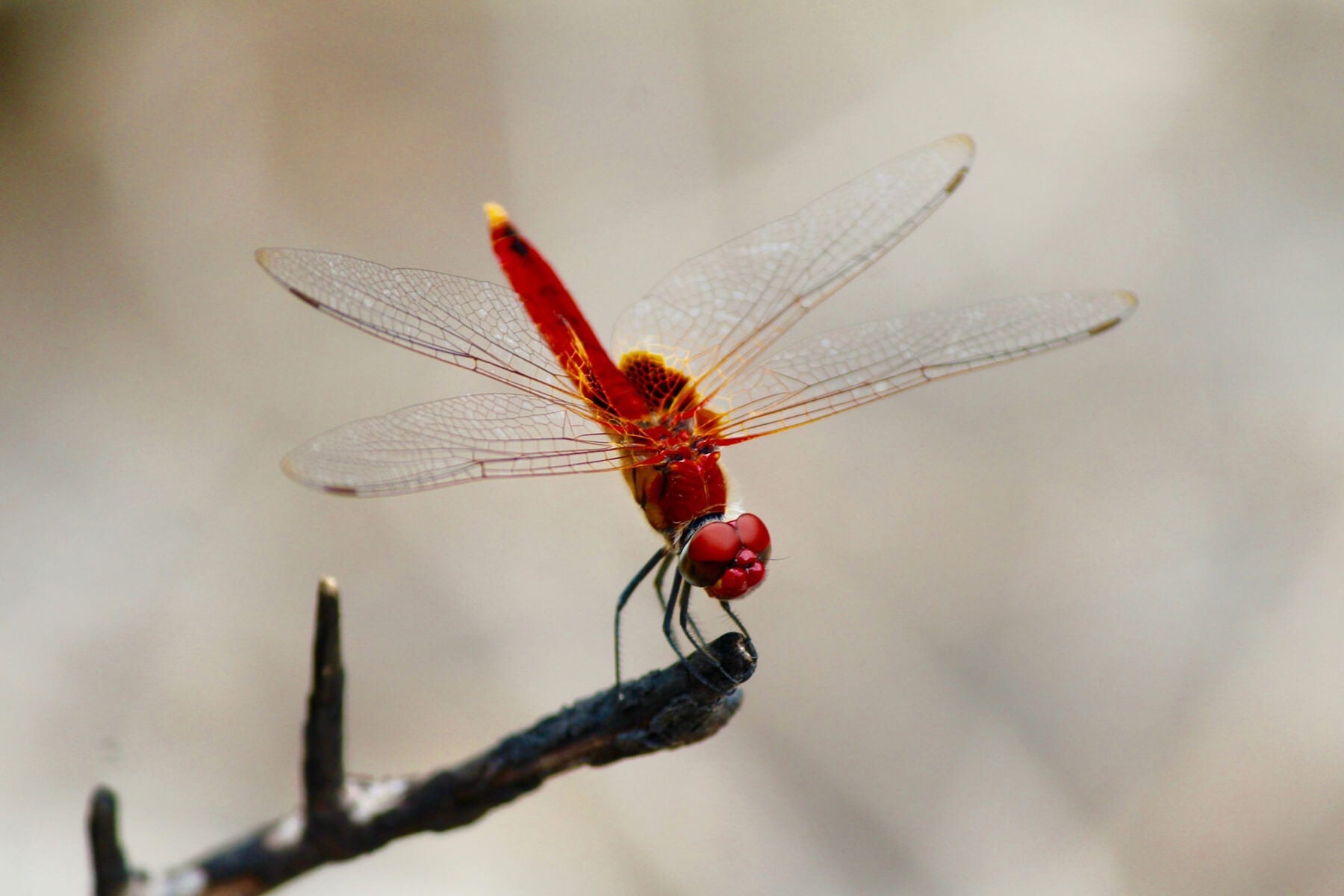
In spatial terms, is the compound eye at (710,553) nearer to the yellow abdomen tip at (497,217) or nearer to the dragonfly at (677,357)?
the dragonfly at (677,357)

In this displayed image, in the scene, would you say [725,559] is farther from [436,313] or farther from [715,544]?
[436,313]

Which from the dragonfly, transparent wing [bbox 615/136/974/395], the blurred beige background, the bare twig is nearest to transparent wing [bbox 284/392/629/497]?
the dragonfly

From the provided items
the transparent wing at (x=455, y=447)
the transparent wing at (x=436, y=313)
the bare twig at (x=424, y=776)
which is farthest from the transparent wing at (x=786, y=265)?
the bare twig at (x=424, y=776)

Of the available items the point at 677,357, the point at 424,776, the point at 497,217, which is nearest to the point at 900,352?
the point at 677,357

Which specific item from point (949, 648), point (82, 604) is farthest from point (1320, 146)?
point (82, 604)

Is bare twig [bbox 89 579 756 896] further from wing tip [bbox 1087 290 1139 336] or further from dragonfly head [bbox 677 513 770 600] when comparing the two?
wing tip [bbox 1087 290 1139 336]
